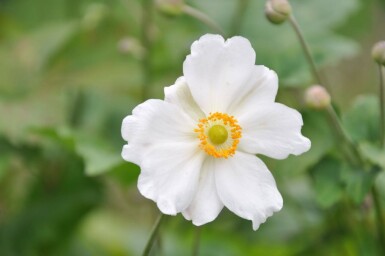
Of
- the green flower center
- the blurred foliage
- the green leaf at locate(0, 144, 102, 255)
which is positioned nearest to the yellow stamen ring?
the green flower center

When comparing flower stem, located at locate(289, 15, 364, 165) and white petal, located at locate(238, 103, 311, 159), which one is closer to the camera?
white petal, located at locate(238, 103, 311, 159)

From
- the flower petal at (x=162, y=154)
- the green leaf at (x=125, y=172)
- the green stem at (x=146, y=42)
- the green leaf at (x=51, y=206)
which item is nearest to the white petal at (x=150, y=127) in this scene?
the flower petal at (x=162, y=154)

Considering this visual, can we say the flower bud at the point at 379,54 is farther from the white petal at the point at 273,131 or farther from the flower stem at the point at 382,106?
the white petal at the point at 273,131

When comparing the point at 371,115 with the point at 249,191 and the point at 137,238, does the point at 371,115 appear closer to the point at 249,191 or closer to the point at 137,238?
the point at 249,191

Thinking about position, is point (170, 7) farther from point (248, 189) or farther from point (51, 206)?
point (51, 206)

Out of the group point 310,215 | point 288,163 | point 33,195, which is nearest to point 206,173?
point 288,163

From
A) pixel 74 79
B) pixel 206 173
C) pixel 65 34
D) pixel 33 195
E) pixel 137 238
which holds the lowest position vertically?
pixel 137 238

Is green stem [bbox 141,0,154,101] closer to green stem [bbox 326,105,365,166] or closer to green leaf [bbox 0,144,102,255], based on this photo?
green leaf [bbox 0,144,102,255]
